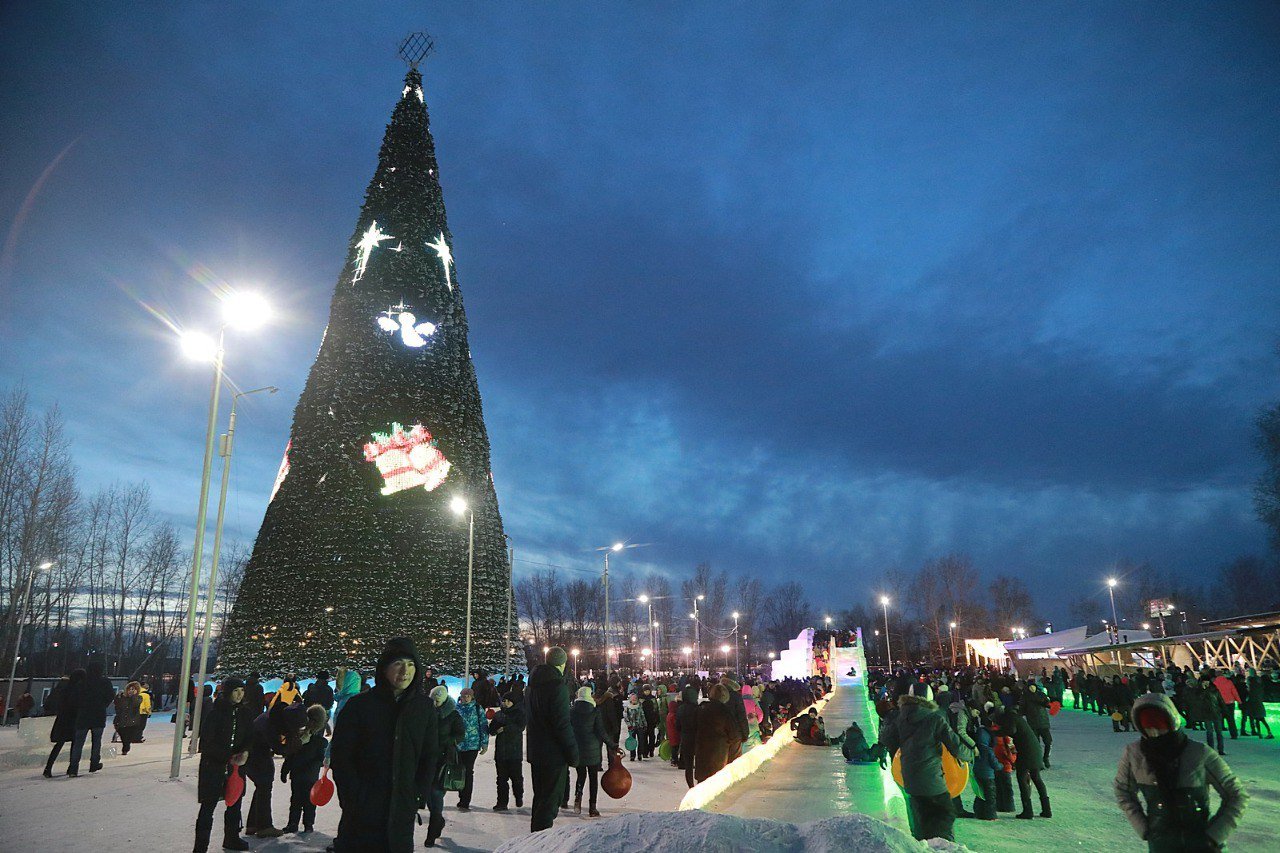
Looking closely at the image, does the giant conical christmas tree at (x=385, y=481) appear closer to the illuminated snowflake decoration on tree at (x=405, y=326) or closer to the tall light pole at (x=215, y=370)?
the illuminated snowflake decoration on tree at (x=405, y=326)

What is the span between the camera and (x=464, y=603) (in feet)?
66.8

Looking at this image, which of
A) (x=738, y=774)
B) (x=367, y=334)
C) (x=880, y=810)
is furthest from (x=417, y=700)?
(x=367, y=334)

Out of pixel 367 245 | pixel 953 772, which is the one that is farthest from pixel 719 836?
pixel 367 245

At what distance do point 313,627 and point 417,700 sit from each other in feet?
52.0

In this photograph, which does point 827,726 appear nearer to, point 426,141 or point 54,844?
point 54,844

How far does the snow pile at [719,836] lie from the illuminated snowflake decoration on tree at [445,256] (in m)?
20.0

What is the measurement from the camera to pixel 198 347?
1436 cm

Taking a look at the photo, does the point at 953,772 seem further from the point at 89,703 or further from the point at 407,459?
the point at 407,459

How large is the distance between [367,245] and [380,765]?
20.0m

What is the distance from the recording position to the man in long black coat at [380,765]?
4.02 meters

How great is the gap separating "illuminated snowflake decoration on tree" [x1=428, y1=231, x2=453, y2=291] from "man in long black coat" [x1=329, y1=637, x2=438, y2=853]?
19.4 meters

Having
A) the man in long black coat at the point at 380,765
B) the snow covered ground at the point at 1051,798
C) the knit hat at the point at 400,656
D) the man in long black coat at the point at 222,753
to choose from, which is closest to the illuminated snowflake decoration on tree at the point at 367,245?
the man in long black coat at the point at 222,753

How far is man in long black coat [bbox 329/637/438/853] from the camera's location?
4023mm

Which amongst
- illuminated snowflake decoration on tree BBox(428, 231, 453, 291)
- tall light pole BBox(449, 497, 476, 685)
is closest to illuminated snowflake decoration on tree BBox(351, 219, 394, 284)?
illuminated snowflake decoration on tree BBox(428, 231, 453, 291)
